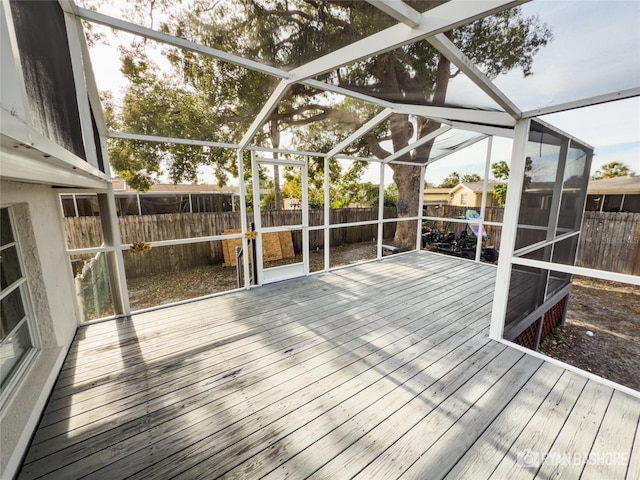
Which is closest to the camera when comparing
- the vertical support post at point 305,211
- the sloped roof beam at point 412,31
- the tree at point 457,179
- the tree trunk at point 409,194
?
the sloped roof beam at point 412,31

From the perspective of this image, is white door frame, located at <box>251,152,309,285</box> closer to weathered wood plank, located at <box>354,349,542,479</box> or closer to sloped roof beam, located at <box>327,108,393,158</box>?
sloped roof beam, located at <box>327,108,393,158</box>

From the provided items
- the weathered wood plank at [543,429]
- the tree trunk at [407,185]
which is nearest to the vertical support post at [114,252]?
the weathered wood plank at [543,429]

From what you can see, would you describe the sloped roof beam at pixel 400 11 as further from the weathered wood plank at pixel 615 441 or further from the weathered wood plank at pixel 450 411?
the weathered wood plank at pixel 615 441

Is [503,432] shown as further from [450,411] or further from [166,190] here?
[166,190]

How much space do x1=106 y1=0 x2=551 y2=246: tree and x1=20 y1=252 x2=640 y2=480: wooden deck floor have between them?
2.37 metres

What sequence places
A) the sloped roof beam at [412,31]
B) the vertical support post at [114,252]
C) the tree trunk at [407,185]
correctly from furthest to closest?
1. the tree trunk at [407,185]
2. the vertical support post at [114,252]
3. the sloped roof beam at [412,31]

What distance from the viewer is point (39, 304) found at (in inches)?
83.3

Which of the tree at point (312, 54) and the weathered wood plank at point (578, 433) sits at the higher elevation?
the tree at point (312, 54)

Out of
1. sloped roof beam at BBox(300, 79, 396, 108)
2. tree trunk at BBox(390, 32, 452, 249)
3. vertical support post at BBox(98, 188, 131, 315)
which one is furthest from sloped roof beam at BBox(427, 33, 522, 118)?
vertical support post at BBox(98, 188, 131, 315)

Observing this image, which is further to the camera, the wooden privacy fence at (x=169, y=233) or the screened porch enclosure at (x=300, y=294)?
the wooden privacy fence at (x=169, y=233)

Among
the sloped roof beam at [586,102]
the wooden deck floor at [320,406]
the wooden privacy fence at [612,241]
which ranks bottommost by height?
the wooden deck floor at [320,406]

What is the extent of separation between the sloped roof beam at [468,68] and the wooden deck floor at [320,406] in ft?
7.55

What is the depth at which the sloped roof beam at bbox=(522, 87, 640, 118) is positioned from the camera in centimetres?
191

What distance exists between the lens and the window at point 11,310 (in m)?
1.64
